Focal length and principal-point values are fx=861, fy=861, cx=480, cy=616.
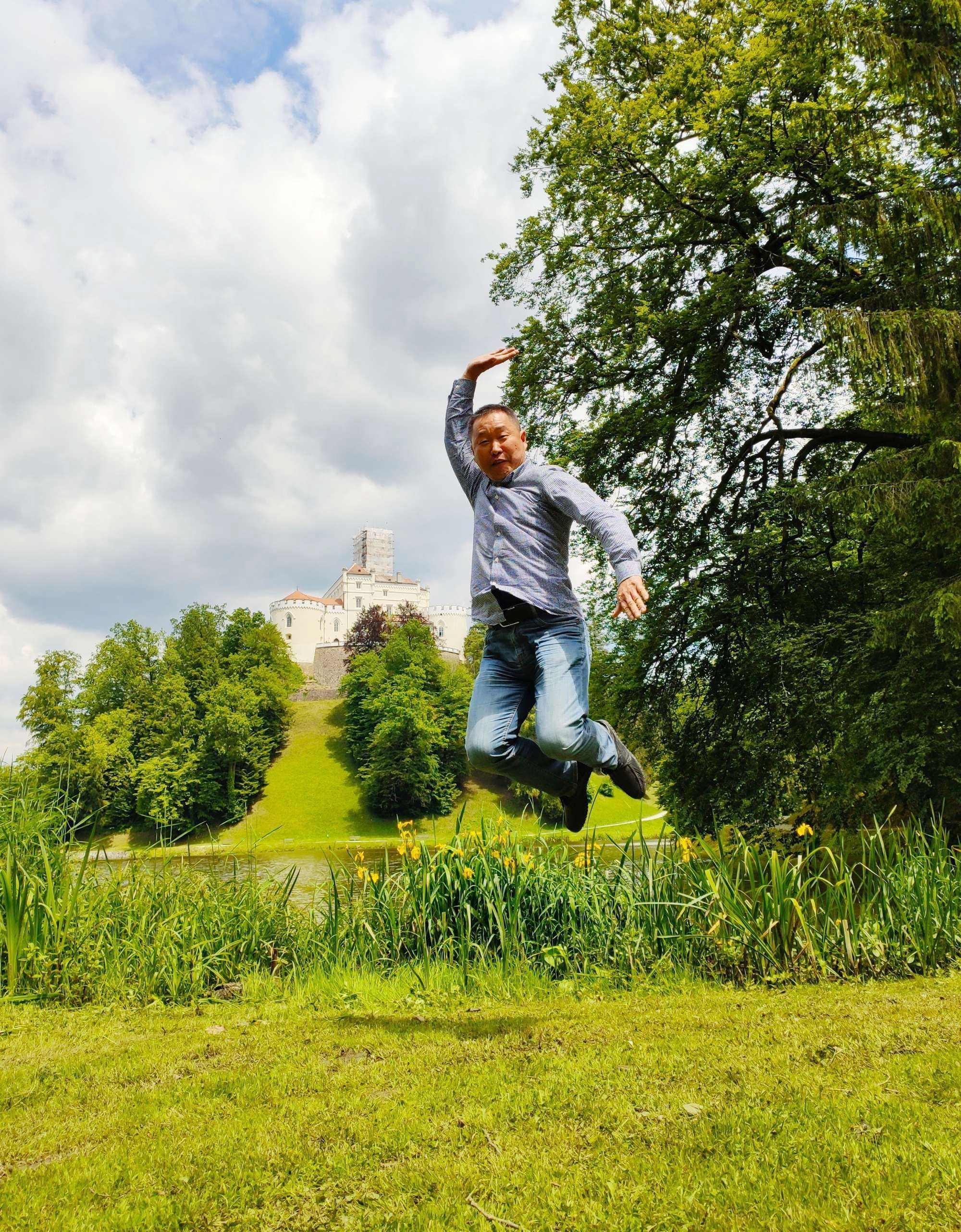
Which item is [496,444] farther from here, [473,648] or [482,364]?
[473,648]

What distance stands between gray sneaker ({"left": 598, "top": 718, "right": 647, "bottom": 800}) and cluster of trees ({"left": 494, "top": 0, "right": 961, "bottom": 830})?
17.4 feet

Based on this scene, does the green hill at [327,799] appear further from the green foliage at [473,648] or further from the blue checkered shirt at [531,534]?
the blue checkered shirt at [531,534]

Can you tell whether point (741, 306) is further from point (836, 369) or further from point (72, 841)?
point (72, 841)

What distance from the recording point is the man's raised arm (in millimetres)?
4168

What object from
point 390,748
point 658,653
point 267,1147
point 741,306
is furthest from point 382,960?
point 390,748

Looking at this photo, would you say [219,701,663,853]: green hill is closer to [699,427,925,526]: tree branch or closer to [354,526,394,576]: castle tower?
[699,427,925,526]: tree branch

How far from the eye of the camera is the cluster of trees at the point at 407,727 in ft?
142

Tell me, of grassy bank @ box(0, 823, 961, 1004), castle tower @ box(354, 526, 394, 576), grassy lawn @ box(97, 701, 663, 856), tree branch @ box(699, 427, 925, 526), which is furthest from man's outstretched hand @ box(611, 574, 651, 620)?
castle tower @ box(354, 526, 394, 576)

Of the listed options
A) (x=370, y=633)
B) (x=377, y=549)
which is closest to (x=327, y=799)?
(x=370, y=633)

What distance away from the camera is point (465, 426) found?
170 inches

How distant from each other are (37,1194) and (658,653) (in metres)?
11.3

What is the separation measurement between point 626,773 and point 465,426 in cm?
190

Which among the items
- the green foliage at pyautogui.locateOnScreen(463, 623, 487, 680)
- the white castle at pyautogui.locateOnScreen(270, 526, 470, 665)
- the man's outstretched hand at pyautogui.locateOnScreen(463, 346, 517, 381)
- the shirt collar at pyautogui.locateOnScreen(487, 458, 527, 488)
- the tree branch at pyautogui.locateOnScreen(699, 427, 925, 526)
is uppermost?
the white castle at pyautogui.locateOnScreen(270, 526, 470, 665)

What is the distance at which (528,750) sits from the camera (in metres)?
4.02
